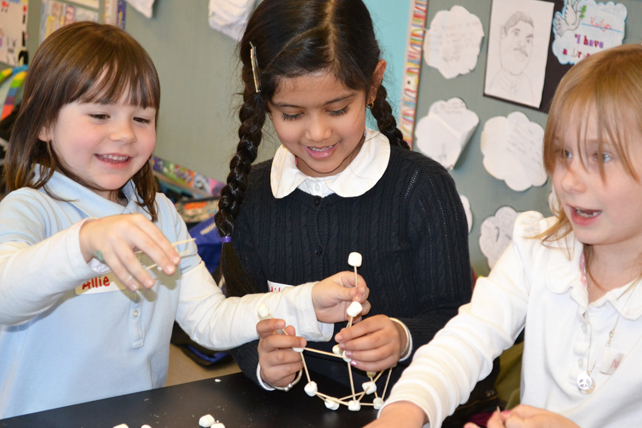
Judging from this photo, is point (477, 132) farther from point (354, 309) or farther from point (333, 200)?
point (354, 309)

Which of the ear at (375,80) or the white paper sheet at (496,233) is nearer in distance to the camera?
the ear at (375,80)

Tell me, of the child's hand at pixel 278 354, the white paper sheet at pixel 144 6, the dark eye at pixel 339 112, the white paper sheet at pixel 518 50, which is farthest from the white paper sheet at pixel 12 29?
the child's hand at pixel 278 354

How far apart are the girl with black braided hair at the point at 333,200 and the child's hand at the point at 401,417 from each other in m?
0.18

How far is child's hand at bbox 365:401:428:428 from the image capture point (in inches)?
32.3

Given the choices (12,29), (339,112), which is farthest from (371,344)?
(12,29)

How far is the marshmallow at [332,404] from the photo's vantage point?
38.6 inches

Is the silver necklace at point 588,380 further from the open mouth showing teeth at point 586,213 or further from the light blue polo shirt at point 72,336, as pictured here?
the light blue polo shirt at point 72,336

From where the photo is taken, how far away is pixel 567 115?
3.00 ft

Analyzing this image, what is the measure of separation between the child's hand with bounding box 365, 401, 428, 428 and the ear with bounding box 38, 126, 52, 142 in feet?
2.56

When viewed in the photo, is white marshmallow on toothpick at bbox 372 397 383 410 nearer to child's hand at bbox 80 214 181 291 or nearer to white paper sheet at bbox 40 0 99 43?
child's hand at bbox 80 214 181 291

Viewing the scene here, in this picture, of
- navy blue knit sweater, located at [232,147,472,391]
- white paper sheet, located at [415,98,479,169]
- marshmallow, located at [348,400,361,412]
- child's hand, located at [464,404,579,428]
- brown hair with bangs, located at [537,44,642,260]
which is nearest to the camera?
child's hand, located at [464,404,579,428]

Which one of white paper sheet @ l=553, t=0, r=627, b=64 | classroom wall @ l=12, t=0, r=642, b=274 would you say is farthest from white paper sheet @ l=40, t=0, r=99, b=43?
white paper sheet @ l=553, t=0, r=627, b=64

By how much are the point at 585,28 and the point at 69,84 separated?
1387mm

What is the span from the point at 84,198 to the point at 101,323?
23 centimetres
